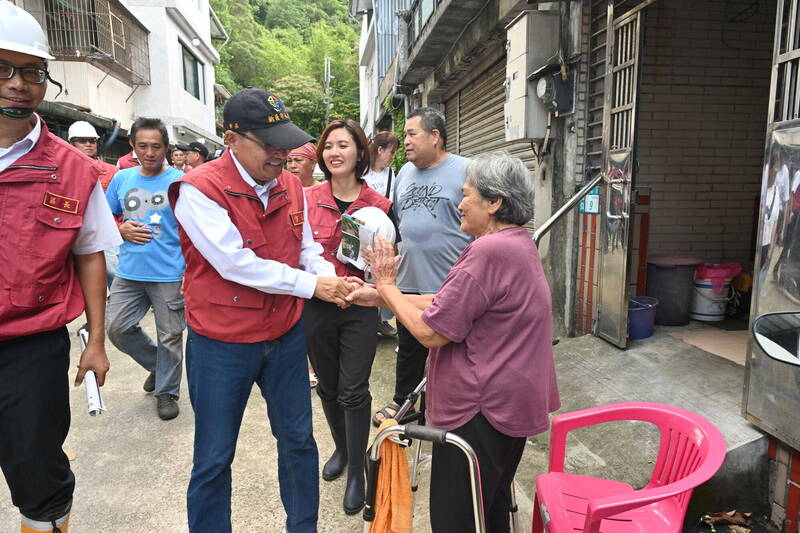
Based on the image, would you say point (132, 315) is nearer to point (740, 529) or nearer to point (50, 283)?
point (50, 283)

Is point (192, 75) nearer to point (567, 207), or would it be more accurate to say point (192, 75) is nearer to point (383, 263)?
point (567, 207)

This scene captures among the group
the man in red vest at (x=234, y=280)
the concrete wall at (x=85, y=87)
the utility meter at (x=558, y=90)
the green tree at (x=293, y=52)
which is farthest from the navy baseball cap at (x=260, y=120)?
the green tree at (x=293, y=52)

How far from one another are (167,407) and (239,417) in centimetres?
207

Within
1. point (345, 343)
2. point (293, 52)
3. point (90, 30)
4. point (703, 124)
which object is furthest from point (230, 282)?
point (293, 52)

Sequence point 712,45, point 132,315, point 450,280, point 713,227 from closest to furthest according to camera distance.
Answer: point 450,280 < point 132,315 < point 712,45 < point 713,227

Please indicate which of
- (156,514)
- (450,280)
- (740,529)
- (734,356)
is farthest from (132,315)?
(734,356)

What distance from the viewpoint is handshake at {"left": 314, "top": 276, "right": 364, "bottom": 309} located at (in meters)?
2.44

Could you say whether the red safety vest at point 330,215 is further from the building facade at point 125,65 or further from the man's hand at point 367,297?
the building facade at point 125,65

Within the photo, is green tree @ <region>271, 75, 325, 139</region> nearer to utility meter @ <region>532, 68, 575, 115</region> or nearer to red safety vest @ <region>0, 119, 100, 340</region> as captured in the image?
utility meter @ <region>532, 68, 575, 115</region>

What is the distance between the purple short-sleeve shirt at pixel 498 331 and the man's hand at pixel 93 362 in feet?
4.72

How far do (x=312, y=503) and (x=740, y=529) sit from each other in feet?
7.36

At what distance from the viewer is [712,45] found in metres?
5.80

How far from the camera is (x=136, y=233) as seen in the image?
398 cm

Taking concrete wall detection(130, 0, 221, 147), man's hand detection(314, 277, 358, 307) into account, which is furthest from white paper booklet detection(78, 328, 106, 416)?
concrete wall detection(130, 0, 221, 147)
